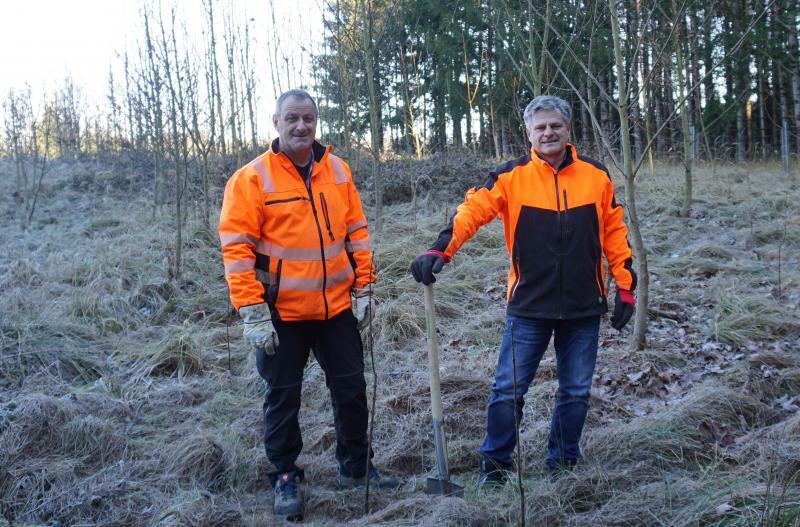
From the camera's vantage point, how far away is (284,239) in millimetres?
2924

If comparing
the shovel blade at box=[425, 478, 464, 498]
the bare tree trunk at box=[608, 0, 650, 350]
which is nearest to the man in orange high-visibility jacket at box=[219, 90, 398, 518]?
the shovel blade at box=[425, 478, 464, 498]

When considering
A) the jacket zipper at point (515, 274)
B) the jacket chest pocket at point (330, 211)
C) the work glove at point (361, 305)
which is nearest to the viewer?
the jacket zipper at point (515, 274)

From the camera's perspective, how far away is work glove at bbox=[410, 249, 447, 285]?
2.79m

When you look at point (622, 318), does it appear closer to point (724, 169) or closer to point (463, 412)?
point (463, 412)

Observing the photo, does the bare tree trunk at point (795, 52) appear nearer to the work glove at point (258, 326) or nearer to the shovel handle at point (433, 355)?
the shovel handle at point (433, 355)

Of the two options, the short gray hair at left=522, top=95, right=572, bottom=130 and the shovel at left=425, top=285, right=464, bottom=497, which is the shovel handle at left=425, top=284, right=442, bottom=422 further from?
the short gray hair at left=522, top=95, right=572, bottom=130

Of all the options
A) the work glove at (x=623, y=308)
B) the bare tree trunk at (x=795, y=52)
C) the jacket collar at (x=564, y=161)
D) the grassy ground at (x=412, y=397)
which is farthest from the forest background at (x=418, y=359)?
the bare tree trunk at (x=795, y=52)

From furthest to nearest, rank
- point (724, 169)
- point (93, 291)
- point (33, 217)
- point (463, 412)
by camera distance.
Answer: point (33, 217)
point (724, 169)
point (93, 291)
point (463, 412)

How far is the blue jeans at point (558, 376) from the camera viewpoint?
2.90 metres

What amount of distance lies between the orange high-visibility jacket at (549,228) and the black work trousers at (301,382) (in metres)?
0.73

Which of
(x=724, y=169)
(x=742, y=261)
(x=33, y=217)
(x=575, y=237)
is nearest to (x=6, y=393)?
(x=575, y=237)

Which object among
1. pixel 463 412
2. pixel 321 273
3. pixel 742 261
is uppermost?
pixel 321 273

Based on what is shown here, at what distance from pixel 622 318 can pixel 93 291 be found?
639cm

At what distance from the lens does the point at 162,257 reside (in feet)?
28.7
